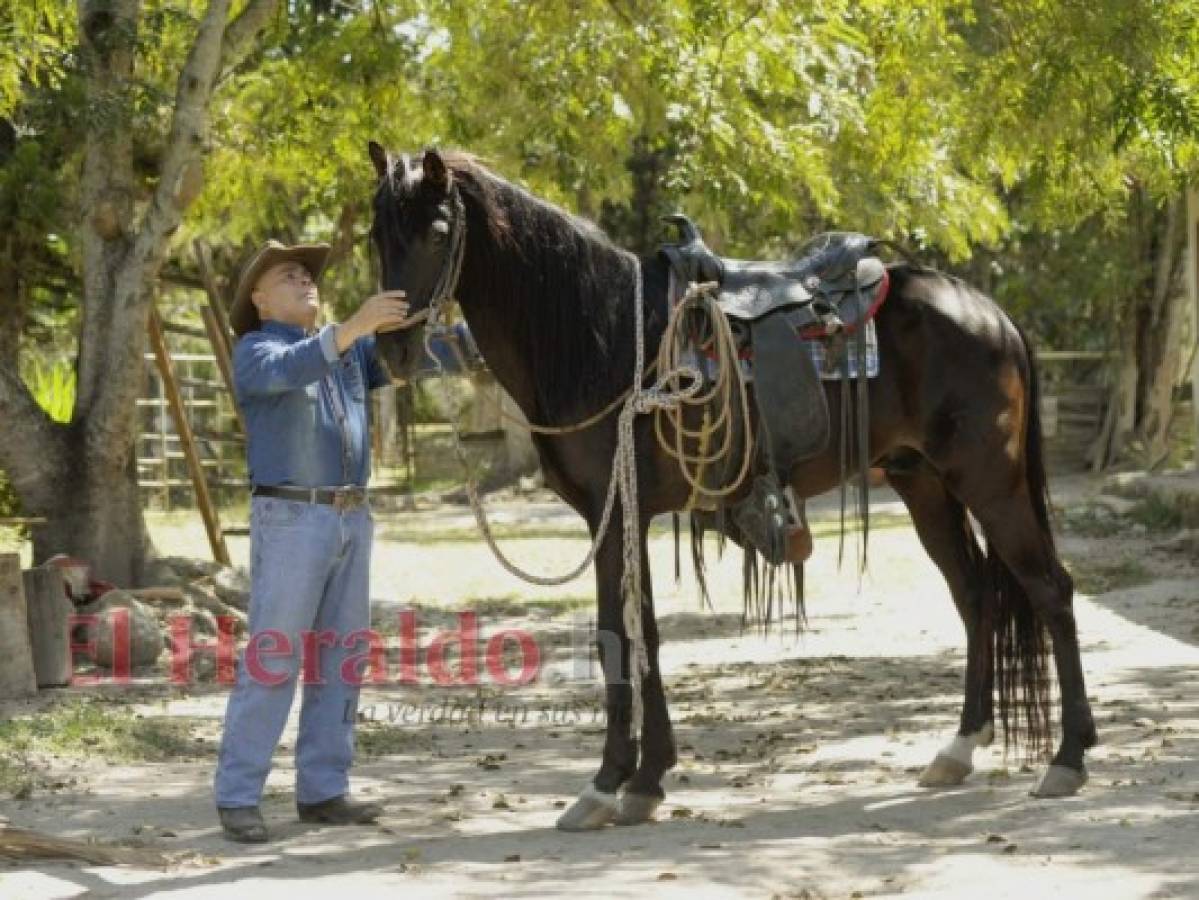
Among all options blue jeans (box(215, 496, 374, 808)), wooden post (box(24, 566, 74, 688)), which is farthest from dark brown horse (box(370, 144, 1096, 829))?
wooden post (box(24, 566, 74, 688))

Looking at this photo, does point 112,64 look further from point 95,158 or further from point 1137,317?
point 1137,317

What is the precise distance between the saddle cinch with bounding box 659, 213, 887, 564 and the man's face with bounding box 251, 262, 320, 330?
3.99ft

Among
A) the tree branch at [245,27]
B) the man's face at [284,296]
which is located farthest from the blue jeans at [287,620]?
the tree branch at [245,27]

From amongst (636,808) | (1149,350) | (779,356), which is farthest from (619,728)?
(1149,350)

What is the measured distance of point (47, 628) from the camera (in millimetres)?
9422

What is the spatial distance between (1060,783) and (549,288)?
7.79 feet

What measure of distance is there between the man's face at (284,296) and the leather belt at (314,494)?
56 cm

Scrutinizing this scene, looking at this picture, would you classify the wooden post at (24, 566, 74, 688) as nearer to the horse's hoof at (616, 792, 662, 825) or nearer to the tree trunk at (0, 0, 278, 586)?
the tree trunk at (0, 0, 278, 586)

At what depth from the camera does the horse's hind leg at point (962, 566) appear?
6.82 meters

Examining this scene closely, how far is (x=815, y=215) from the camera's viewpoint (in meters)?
23.6

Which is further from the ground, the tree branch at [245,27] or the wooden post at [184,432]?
the tree branch at [245,27]

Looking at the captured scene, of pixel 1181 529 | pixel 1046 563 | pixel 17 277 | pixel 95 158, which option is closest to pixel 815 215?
pixel 1181 529

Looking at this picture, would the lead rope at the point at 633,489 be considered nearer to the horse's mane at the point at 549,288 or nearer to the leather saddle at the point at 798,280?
the horse's mane at the point at 549,288

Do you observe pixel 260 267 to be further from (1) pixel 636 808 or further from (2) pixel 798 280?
(1) pixel 636 808
